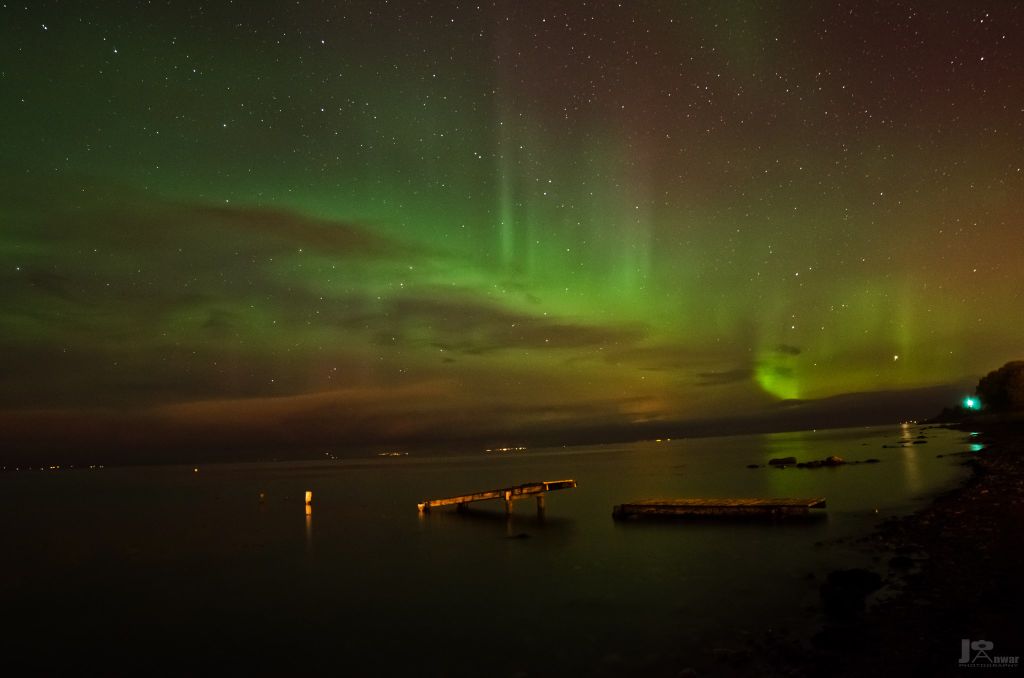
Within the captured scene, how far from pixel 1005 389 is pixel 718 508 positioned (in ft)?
475

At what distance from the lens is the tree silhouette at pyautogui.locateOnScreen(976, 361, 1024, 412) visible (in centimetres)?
13300

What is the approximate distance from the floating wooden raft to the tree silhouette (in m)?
137

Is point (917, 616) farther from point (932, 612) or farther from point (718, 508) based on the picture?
point (718, 508)

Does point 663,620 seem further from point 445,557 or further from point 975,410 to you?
point 975,410

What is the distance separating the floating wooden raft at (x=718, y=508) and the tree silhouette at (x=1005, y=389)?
13674 cm

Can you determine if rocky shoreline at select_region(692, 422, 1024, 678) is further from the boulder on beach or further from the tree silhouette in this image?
the tree silhouette

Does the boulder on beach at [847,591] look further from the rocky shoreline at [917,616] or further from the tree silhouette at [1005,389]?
the tree silhouette at [1005,389]

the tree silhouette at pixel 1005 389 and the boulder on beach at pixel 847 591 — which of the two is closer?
the boulder on beach at pixel 847 591

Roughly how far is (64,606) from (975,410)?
712 feet

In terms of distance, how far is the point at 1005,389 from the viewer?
13800cm

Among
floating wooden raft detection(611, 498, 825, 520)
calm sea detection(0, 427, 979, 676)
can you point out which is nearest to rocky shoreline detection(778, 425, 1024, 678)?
calm sea detection(0, 427, 979, 676)

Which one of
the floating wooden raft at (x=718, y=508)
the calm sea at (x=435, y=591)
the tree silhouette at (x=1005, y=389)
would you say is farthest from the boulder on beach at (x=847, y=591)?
the tree silhouette at (x=1005, y=389)

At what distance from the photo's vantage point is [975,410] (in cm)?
17712

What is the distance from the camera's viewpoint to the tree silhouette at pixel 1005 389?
13300 centimetres
